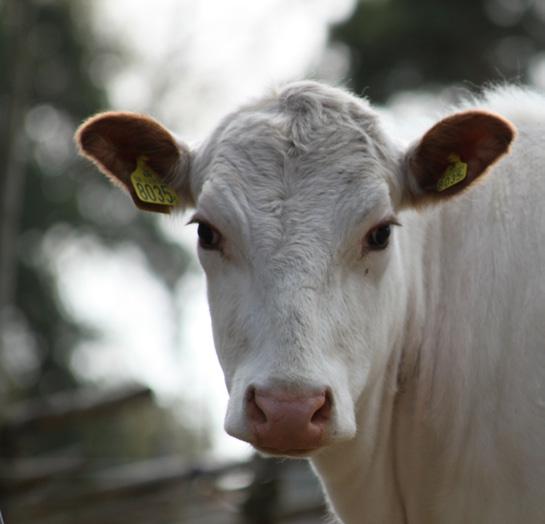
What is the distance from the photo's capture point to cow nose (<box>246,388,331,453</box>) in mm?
4828

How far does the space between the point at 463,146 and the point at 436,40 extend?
670 inches

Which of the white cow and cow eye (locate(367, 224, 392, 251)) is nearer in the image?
the white cow

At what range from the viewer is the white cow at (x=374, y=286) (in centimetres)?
511

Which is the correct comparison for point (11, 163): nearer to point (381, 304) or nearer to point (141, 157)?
point (141, 157)

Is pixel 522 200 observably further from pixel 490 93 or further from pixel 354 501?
pixel 354 501

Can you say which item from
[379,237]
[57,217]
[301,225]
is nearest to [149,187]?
[301,225]

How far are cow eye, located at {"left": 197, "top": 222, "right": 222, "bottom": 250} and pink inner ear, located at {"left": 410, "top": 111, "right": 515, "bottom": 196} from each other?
971 millimetres

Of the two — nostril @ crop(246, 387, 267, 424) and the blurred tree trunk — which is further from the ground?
the blurred tree trunk

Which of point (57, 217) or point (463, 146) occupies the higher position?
point (57, 217)

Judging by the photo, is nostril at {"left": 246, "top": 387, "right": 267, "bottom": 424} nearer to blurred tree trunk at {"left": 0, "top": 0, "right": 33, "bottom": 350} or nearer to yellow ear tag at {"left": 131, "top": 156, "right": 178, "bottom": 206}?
yellow ear tag at {"left": 131, "top": 156, "right": 178, "bottom": 206}

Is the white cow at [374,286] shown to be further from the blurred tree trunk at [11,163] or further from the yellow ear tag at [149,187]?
the blurred tree trunk at [11,163]

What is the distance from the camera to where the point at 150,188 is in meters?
6.00

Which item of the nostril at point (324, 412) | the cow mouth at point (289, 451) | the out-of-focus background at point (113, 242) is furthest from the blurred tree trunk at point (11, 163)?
the nostril at point (324, 412)

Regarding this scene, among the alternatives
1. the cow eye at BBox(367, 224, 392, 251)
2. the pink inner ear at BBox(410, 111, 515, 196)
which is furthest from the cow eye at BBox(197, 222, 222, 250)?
the pink inner ear at BBox(410, 111, 515, 196)
